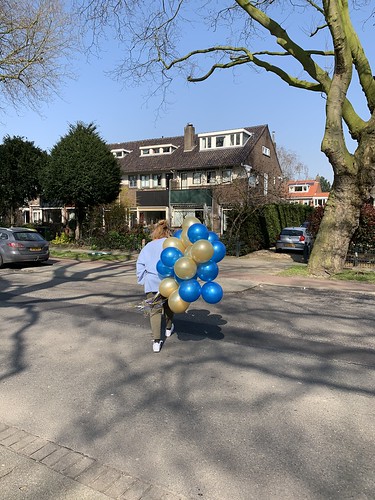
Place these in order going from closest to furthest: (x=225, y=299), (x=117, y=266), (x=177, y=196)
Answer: (x=225, y=299), (x=117, y=266), (x=177, y=196)

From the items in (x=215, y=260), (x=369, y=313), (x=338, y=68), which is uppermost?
(x=338, y=68)

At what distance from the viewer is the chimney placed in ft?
129

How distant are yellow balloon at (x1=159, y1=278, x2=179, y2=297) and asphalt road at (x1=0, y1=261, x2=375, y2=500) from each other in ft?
2.70

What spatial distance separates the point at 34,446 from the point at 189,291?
2.34 metres

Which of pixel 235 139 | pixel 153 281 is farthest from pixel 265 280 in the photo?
pixel 235 139

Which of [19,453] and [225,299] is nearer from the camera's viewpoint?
[19,453]

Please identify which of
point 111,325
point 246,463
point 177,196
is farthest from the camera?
point 177,196

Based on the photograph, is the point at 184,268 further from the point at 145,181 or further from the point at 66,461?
the point at 145,181

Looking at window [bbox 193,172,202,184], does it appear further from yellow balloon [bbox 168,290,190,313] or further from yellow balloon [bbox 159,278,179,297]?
yellow balloon [bbox 168,290,190,313]

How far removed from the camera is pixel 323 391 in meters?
4.07

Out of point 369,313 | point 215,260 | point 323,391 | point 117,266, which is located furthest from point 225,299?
point 117,266

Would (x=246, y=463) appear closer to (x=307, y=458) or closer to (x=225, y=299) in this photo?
(x=307, y=458)

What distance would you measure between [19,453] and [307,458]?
2114mm

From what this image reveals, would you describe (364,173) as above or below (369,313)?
above
